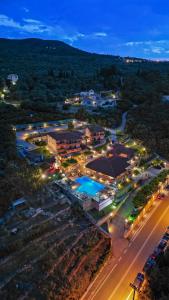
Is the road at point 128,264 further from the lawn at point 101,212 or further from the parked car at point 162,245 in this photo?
the lawn at point 101,212

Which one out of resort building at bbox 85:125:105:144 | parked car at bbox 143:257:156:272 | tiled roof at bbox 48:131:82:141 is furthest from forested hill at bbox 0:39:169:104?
parked car at bbox 143:257:156:272

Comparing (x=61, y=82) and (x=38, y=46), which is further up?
(x=38, y=46)

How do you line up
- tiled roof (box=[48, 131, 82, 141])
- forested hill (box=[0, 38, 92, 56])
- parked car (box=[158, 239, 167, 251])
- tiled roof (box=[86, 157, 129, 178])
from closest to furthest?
parked car (box=[158, 239, 167, 251]) < tiled roof (box=[86, 157, 129, 178]) < tiled roof (box=[48, 131, 82, 141]) < forested hill (box=[0, 38, 92, 56])

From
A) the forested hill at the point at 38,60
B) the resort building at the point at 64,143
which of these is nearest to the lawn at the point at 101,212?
the resort building at the point at 64,143

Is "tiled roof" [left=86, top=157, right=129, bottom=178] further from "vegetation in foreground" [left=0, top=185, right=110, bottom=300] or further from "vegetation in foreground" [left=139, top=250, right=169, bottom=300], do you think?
"vegetation in foreground" [left=139, top=250, right=169, bottom=300]

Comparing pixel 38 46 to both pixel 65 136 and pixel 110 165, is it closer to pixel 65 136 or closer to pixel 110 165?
pixel 65 136

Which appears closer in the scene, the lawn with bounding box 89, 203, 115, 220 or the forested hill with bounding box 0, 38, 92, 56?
the lawn with bounding box 89, 203, 115, 220

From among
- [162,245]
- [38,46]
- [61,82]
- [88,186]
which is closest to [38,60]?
[61,82]
